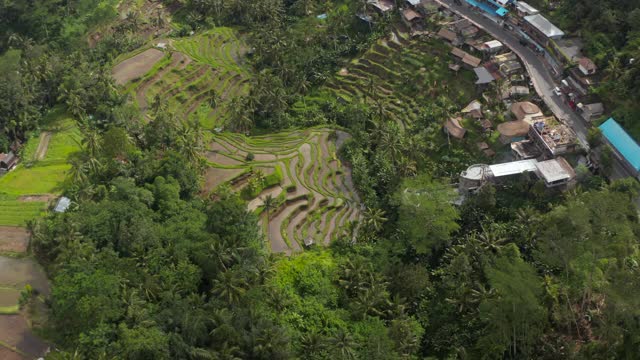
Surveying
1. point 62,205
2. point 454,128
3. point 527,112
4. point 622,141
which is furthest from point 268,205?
point 622,141

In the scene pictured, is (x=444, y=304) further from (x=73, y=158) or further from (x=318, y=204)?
(x=73, y=158)

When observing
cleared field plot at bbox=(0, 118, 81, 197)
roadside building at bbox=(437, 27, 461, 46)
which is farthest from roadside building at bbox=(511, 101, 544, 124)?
cleared field plot at bbox=(0, 118, 81, 197)

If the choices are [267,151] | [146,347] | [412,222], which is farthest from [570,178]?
[146,347]

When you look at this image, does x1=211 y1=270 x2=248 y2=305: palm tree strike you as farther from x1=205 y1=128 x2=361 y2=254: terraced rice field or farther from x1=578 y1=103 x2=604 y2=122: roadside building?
x1=578 y1=103 x2=604 y2=122: roadside building

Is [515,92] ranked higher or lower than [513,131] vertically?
higher

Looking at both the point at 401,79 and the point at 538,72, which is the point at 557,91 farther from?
the point at 401,79
